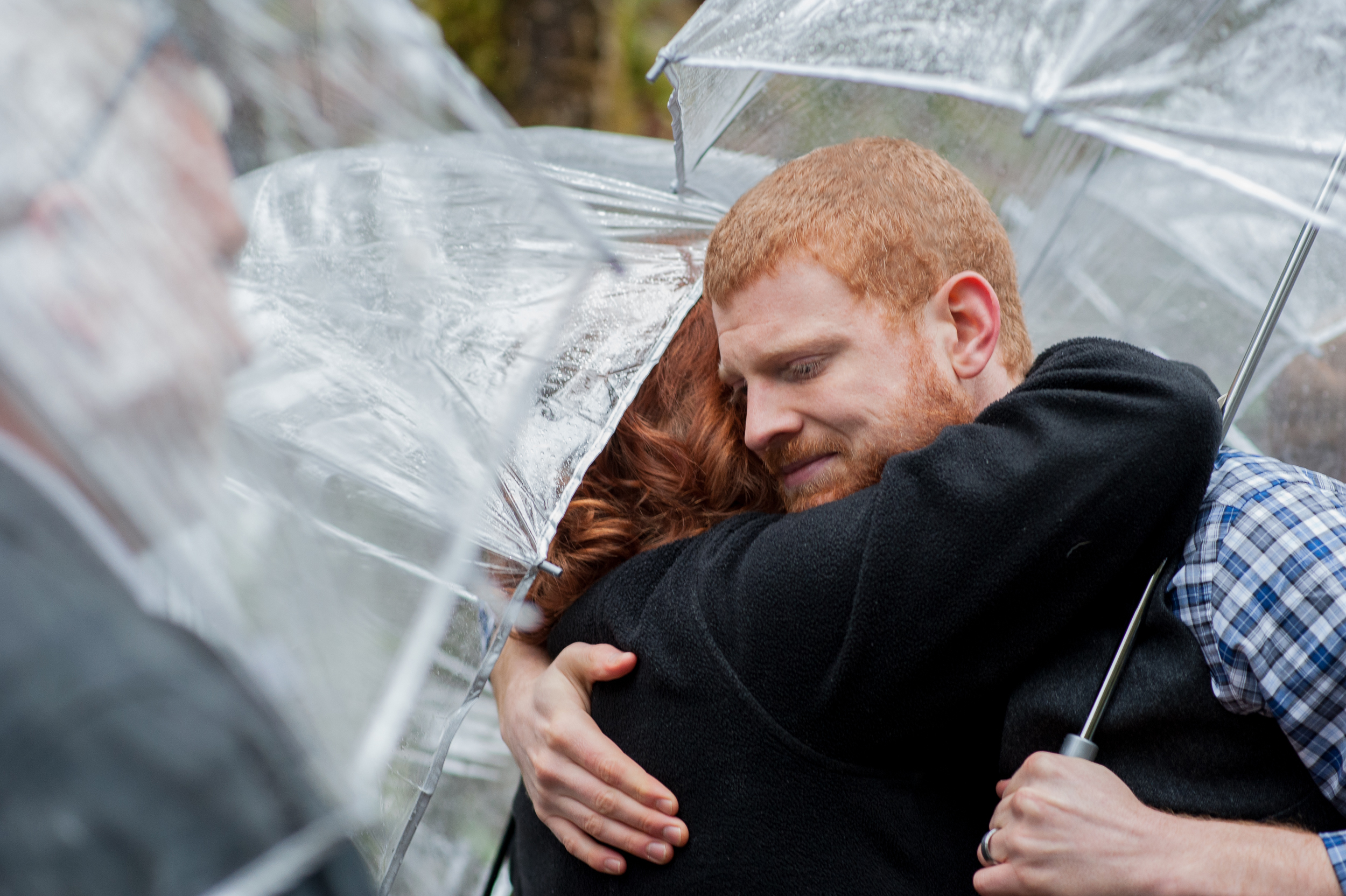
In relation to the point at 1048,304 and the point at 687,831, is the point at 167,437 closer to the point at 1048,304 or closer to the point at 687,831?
the point at 687,831

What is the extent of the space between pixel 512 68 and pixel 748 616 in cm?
483

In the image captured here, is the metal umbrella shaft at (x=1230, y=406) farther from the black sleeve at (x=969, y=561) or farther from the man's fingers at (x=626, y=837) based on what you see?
the man's fingers at (x=626, y=837)

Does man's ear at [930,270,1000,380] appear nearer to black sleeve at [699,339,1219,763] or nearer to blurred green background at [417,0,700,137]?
black sleeve at [699,339,1219,763]

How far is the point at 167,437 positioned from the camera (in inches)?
30.9

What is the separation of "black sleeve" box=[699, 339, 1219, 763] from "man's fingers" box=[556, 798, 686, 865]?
28 cm

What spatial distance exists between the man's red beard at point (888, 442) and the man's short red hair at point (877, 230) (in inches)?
6.0

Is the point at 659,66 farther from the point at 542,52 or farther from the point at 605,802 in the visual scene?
the point at 542,52

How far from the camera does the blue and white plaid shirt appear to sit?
1344mm

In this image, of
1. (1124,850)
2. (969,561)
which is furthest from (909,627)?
(1124,850)

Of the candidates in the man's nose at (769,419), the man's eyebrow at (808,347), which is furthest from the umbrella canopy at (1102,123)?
the man's nose at (769,419)

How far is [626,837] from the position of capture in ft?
5.16

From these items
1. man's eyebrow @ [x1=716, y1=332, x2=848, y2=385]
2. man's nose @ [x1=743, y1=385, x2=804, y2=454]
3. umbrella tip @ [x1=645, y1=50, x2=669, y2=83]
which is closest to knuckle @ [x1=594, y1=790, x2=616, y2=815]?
man's nose @ [x1=743, y1=385, x2=804, y2=454]

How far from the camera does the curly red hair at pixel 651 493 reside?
1.95 meters

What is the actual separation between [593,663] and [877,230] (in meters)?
0.96
